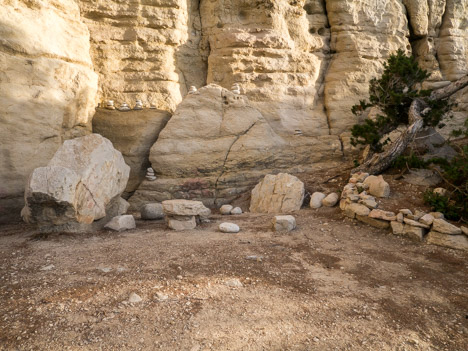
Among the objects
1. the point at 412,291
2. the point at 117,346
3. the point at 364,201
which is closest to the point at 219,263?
the point at 117,346

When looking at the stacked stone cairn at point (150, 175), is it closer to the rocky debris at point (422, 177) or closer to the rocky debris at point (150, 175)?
the rocky debris at point (150, 175)

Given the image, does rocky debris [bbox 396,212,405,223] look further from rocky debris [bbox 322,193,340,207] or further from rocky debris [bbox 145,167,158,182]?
rocky debris [bbox 145,167,158,182]

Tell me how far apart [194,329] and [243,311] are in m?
0.52

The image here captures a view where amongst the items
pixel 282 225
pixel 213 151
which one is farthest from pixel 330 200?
pixel 213 151

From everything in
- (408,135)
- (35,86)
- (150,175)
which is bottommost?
(150,175)

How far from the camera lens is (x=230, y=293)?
3174 millimetres

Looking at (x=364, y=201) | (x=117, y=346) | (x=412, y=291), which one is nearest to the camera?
(x=117, y=346)

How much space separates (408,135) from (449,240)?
9.99 feet

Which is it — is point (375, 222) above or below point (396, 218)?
below

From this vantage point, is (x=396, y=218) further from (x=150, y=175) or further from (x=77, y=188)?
(x=150, y=175)

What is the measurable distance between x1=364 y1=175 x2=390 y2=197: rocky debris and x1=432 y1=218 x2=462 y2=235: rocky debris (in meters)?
1.32

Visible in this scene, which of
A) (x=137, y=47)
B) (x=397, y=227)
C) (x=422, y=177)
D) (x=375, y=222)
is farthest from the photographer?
(x=137, y=47)

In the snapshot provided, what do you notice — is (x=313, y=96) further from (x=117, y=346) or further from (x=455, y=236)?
(x=117, y=346)

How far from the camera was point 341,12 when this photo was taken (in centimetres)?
1011
